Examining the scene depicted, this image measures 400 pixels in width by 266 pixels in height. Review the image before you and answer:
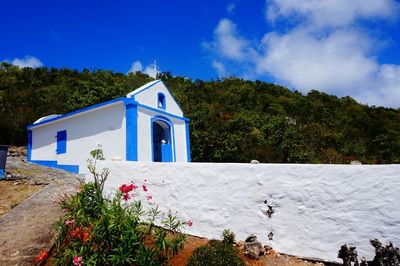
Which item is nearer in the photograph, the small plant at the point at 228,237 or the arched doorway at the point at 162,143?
the small plant at the point at 228,237

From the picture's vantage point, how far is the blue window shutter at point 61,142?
14.7 m

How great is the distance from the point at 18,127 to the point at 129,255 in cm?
2229

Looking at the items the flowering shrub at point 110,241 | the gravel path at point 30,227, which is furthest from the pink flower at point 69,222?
the gravel path at point 30,227

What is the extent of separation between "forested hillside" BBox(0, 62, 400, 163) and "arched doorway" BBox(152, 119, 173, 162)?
568 centimetres

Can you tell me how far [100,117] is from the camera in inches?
520

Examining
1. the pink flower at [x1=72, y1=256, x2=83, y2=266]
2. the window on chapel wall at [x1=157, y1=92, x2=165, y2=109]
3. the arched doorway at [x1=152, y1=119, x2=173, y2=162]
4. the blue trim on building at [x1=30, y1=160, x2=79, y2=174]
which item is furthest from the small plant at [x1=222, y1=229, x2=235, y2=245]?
the blue trim on building at [x1=30, y1=160, x2=79, y2=174]

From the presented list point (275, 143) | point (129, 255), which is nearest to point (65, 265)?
point (129, 255)

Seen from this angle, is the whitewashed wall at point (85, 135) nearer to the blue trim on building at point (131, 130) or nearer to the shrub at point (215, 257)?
the blue trim on building at point (131, 130)

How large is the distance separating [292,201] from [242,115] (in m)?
18.9

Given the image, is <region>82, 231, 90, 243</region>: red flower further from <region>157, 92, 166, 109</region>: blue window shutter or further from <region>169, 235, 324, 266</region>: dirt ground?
<region>157, 92, 166, 109</region>: blue window shutter

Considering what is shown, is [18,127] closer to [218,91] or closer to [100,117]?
[100,117]

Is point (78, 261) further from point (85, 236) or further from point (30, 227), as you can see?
point (30, 227)

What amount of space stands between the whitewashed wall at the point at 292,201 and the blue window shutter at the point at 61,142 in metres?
8.73

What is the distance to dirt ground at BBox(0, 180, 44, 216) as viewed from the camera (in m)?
8.46
